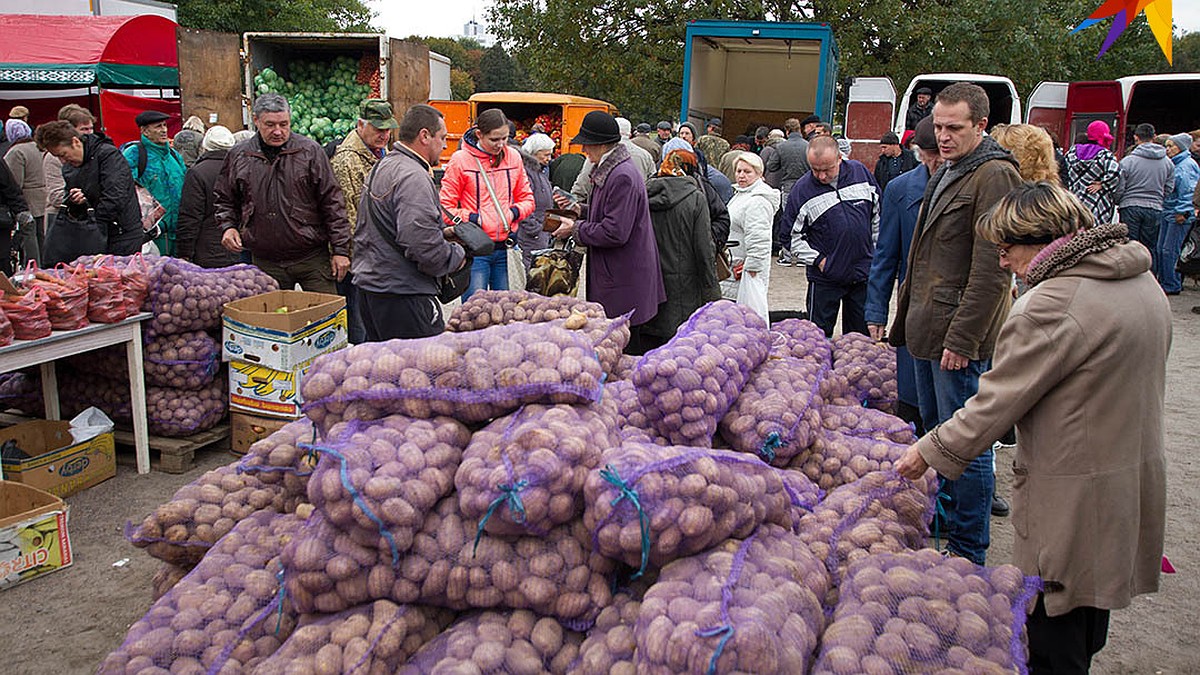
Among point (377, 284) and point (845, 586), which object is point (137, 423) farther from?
point (845, 586)

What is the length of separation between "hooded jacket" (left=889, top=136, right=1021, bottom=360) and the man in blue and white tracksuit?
166 centimetres

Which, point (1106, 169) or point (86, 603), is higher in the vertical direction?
point (1106, 169)

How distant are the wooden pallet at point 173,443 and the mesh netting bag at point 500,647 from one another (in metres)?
3.18

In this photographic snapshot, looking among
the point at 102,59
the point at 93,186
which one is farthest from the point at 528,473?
the point at 102,59

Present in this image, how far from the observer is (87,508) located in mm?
4328

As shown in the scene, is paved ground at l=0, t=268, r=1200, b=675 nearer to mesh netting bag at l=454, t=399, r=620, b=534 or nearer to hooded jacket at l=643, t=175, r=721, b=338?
mesh netting bag at l=454, t=399, r=620, b=534

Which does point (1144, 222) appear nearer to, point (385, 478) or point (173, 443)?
point (173, 443)

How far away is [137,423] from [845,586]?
404 cm

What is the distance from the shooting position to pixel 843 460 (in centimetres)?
317

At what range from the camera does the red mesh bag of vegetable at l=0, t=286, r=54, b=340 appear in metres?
3.97

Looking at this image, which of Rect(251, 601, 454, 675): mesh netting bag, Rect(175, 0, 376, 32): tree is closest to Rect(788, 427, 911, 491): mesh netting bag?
Rect(251, 601, 454, 675): mesh netting bag

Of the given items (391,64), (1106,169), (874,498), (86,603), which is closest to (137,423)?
(86,603)

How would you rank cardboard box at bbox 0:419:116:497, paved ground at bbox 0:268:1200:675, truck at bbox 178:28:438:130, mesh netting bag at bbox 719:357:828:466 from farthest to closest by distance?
truck at bbox 178:28:438:130 → cardboard box at bbox 0:419:116:497 → paved ground at bbox 0:268:1200:675 → mesh netting bag at bbox 719:357:828:466

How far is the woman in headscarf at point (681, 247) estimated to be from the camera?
517 cm
